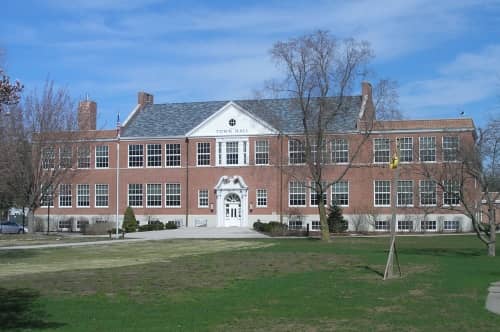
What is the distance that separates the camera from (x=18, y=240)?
1841 inches

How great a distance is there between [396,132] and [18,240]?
32.2m

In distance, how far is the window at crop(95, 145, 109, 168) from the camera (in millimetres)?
70062

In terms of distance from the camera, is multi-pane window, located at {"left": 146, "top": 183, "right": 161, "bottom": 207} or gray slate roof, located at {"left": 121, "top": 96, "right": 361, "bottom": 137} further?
multi-pane window, located at {"left": 146, "top": 183, "right": 161, "bottom": 207}

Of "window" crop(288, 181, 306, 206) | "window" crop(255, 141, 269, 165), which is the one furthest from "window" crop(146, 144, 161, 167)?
"window" crop(288, 181, 306, 206)

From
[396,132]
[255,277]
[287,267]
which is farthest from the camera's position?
[396,132]

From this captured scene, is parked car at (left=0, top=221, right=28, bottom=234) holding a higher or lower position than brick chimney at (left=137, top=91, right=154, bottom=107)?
lower

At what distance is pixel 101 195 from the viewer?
69438 mm

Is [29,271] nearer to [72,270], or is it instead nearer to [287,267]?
[72,270]

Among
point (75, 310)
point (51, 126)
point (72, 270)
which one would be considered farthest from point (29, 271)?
point (51, 126)

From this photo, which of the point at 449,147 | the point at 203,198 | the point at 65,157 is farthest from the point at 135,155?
the point at 449,147

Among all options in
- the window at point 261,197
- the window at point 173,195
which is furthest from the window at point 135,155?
the window at point 261,197

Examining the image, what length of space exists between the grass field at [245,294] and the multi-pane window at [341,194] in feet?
106

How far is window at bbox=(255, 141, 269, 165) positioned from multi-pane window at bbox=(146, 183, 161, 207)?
393 inches

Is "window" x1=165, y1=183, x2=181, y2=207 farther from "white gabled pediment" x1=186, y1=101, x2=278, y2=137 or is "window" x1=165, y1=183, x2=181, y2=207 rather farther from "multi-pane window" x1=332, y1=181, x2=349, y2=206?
"multi-pane window" x1=332, y1=181, x2=349, y2=206
